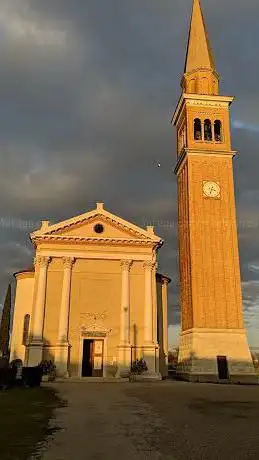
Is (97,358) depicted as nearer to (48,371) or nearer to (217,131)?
(48,371)

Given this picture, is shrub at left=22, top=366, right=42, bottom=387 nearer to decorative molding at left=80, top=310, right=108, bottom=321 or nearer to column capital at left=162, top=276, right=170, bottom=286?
decorative molding at left=80, top=310, right=108, bottom=321

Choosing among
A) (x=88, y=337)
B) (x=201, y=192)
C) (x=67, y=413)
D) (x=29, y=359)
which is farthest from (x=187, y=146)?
(x=67, y=413)

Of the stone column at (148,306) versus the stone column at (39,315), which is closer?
the stone column at (39,315)

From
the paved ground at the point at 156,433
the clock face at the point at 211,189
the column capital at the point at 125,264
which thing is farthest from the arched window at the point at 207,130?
the paved ground at the point at 156,433

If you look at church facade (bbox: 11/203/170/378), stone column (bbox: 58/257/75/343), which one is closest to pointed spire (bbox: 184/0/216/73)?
church facade (bbox: 11/203/170/378)

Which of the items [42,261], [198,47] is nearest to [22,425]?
[42,261]

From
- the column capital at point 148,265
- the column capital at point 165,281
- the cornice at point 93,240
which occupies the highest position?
the cornice at point 93,240

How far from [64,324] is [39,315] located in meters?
2.06

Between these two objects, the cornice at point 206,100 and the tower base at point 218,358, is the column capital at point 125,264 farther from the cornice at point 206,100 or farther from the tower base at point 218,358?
the cornice at point 206,100

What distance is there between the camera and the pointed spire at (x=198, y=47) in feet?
150

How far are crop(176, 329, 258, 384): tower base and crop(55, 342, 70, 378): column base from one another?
31.0 feet

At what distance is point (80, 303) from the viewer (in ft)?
117

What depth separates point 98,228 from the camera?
37500 millimetres

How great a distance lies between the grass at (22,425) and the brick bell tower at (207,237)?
21.3 metres
